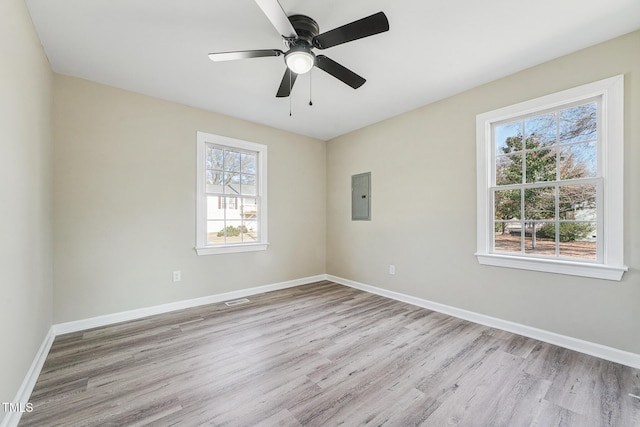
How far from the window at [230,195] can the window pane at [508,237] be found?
122 inches

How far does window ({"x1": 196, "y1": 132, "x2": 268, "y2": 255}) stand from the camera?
357 cm

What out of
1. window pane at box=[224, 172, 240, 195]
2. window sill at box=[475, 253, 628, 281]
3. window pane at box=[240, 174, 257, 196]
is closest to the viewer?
window sill at box=[475, 253, 628, 281]

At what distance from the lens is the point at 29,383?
180 cm

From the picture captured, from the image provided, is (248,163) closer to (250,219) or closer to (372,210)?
(250,219)

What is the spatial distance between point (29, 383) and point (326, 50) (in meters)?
3.37

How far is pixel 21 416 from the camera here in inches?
61.8

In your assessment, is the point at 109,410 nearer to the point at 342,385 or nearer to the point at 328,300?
the point at 342,385

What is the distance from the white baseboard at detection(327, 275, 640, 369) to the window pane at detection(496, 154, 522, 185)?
4.89 ft

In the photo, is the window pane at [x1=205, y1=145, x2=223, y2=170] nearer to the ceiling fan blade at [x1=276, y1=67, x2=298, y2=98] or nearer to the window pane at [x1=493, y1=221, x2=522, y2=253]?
the ceiling fan blade at [x1=276, y1=67, x2=298, y2=98]

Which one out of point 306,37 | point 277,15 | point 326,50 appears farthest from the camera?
point 326,50

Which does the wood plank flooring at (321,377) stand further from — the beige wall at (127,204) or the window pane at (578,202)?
the window pane at (578,202)

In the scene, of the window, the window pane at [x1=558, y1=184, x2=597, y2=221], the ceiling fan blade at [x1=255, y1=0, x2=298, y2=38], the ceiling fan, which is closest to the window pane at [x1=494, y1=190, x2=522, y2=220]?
the window pane at [x1=558, y1=184, x2=597, y2=221]

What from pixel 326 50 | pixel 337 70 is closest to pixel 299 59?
pixel 337 70

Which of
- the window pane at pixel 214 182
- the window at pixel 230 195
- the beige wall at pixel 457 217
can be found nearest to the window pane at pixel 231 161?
the window at pixel 230 195
